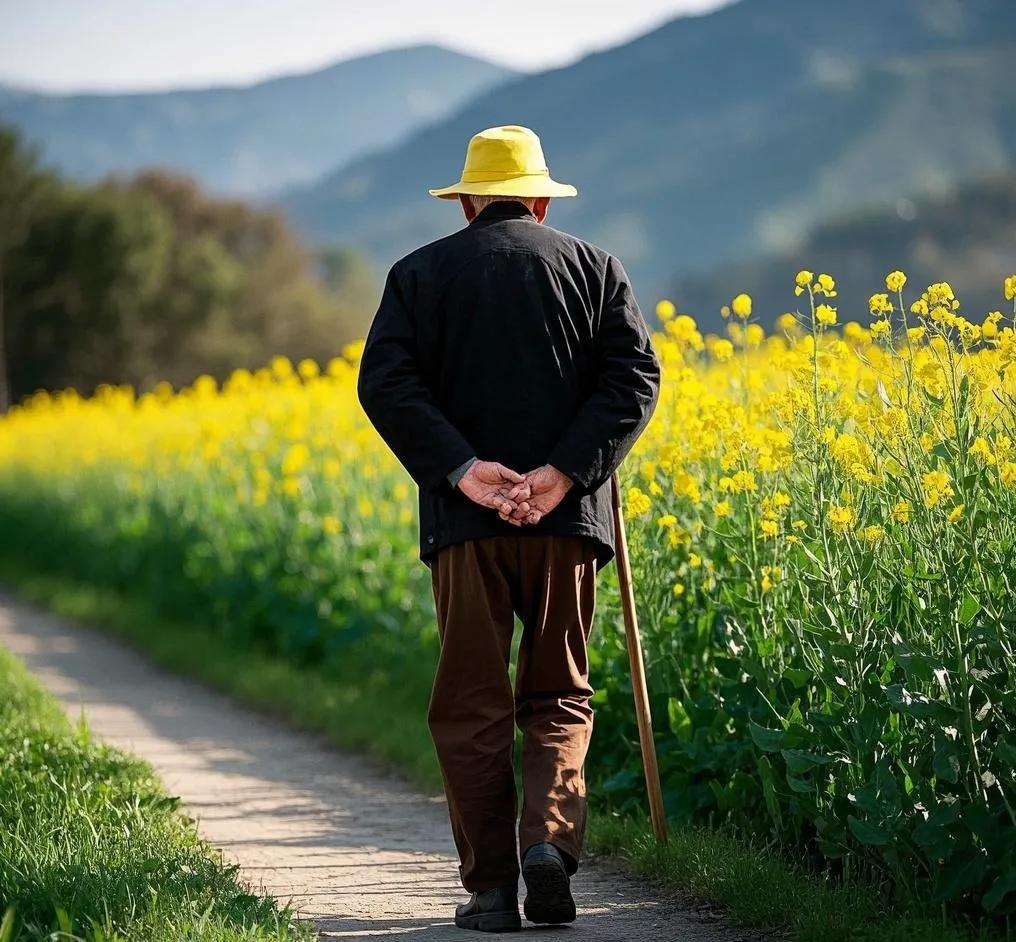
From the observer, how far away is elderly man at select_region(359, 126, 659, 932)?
4199mm

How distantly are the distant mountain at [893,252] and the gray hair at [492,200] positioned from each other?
55.7 meters

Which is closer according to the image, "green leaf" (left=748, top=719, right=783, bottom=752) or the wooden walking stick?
"green leaf" (left=748, top=719, right=783, bottom=752)

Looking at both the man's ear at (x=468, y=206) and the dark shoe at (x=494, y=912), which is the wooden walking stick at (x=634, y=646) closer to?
the dark shoe at (x=494, y=912)

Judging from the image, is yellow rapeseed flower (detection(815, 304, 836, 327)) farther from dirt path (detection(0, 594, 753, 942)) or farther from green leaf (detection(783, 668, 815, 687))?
dirt path (detection(0, 594, 753, 942))

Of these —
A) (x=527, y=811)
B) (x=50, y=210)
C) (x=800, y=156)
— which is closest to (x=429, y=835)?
(x=527, y=811)

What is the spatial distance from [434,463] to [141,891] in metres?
1.28

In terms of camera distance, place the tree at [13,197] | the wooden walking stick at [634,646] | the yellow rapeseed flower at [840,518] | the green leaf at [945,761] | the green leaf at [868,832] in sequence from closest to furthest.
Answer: the green leaf at [945,761] → the green leaf at [868,832] → the yellow rapeseed flower at [840,518] → the wooden walking stick at [634,646] → the tree at [13,197]

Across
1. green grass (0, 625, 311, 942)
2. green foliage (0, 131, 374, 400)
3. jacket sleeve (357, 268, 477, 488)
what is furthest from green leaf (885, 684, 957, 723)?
green foliage (0, 131, 374, 400)

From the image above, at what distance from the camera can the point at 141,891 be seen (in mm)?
3883

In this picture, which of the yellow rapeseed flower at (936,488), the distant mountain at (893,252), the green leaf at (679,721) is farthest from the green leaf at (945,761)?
the distant mountain at (893,252)

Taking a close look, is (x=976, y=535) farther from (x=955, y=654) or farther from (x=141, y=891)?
(x=141, y=891)

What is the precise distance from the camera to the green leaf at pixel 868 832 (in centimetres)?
397

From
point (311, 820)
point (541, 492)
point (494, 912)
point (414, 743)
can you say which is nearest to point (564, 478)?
point (541, 492)

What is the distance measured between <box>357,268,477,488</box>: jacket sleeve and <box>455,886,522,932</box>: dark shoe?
109 cm
